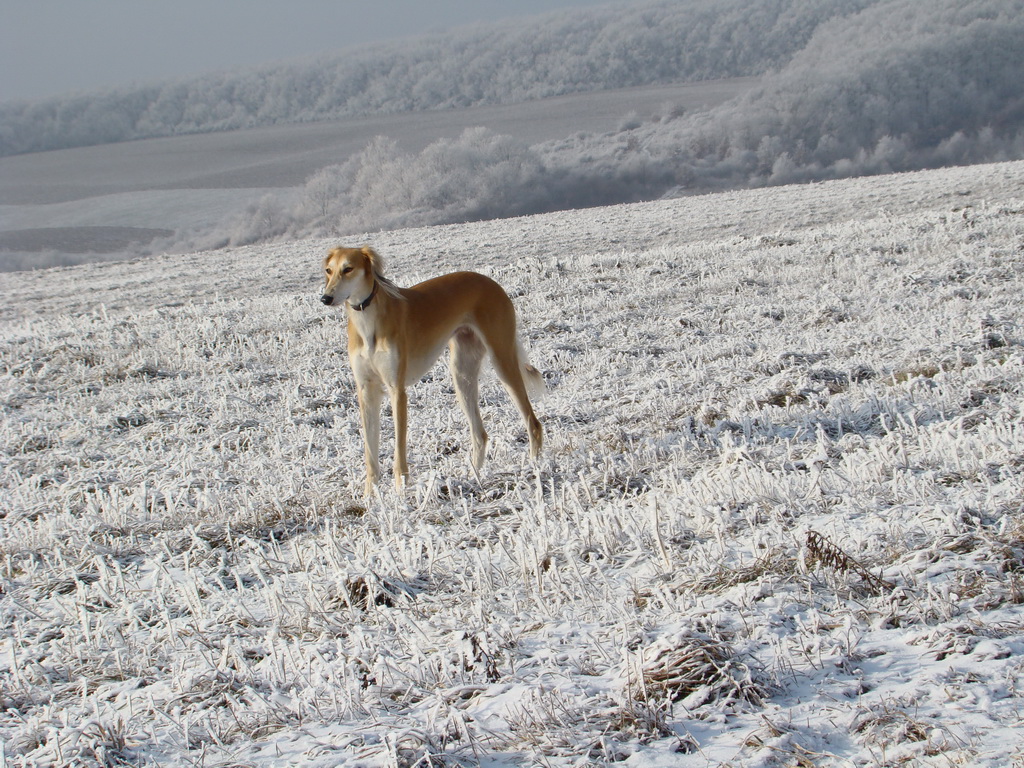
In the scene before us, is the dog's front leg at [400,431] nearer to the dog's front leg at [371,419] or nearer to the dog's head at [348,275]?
the dog's front leg at [371,419]

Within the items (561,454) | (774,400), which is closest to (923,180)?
(774,400)

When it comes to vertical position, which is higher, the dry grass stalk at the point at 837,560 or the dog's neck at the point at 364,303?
the dog's neck at the point at 364,303

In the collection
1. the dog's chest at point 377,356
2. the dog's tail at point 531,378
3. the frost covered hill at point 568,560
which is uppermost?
the dog's chest at point 377,356

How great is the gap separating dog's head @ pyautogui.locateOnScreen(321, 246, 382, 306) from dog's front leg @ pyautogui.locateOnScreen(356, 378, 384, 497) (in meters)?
0.74

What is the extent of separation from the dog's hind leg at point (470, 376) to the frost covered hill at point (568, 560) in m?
0.33

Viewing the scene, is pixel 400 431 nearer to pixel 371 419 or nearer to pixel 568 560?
pixel 371 419

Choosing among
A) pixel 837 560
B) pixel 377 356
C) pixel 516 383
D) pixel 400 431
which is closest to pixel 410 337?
pixel 377 356

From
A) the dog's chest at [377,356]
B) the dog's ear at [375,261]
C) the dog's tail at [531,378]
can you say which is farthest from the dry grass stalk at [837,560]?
the dog's tail at [531,378]

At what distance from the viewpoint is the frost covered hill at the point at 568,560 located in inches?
104

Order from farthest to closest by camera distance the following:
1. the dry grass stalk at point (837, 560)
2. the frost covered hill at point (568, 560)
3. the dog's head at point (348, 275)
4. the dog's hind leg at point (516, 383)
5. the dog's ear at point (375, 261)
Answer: the dog's hind leg at point (516, 383) → the dog's ear at point (375, 261) → the dog's head at point (348, 275) → the dry grass stalk at point (837, 560) → the frost covered hill at point (568, 560)

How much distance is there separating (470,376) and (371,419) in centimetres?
118

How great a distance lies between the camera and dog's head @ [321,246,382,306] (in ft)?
20.6

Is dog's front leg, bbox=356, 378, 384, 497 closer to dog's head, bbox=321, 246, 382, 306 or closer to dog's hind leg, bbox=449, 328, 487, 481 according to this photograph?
dog's head, bbox=321, 246, 382, 306

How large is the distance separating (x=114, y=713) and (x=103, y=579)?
1.75 metres
